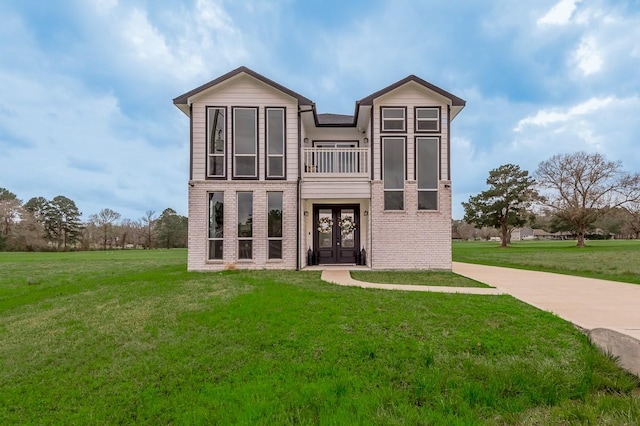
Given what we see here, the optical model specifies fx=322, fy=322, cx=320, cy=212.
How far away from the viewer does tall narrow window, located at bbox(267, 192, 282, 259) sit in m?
11.7

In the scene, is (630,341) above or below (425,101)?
below

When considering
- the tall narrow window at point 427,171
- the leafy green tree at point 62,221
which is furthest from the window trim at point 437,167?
the leafy green tree at point 62,221

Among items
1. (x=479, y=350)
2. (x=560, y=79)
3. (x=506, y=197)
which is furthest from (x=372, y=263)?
(x=506, y=197)

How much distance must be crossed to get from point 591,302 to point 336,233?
28.7 feet

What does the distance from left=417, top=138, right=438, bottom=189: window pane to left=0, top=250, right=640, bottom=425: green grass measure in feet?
20.7

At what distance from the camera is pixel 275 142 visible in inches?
466

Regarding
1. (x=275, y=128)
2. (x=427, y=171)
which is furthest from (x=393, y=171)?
(x=275, y=128)

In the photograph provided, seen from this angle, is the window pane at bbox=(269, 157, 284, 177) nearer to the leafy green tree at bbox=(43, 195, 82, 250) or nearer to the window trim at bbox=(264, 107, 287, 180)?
the window trim at bbox=(264, 107, 287, 180)

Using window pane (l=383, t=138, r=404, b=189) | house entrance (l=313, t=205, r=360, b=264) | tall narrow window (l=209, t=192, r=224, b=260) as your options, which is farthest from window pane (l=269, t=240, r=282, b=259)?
window pane (l=383, t=138, r=404, b=189)

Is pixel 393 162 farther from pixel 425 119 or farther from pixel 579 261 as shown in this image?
pixel 579 261

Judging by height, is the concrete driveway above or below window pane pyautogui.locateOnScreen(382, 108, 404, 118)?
below

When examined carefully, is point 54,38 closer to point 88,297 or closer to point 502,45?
point 88,297

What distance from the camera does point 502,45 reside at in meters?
16.1

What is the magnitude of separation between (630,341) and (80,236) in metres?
59.5
